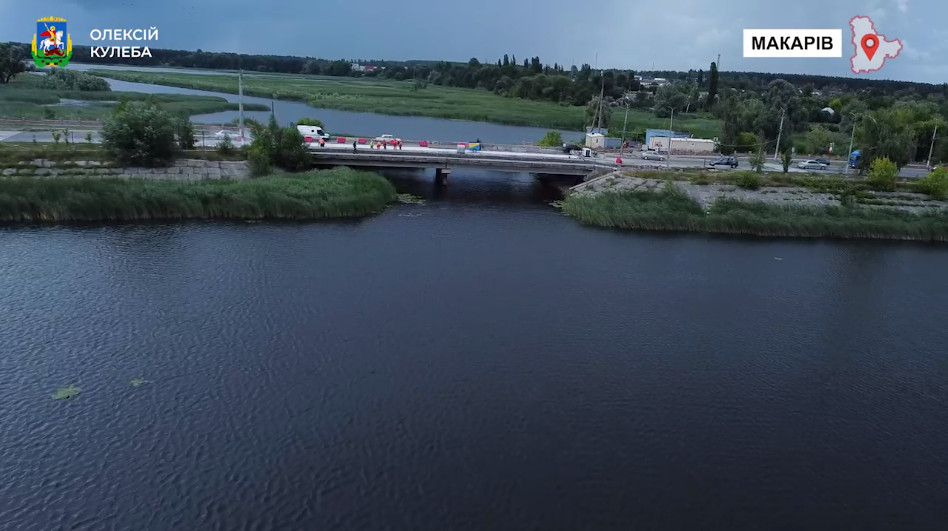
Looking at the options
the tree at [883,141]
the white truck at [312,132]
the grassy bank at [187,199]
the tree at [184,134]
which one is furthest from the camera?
the white truck at [312,132]

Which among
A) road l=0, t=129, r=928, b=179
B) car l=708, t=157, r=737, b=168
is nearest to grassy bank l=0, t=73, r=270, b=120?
road l=0, t=129, r=928, b=179

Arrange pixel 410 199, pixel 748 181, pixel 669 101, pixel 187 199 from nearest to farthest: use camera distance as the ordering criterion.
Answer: pixel 187 199 < pixel 748 181 < pixel 410 199 < pixel 669 101

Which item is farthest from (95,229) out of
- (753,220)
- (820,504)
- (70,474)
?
(753,220)

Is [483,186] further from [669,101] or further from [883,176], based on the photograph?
[669,101]

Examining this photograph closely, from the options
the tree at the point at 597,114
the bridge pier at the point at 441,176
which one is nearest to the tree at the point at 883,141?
the tree at the point at 597,114

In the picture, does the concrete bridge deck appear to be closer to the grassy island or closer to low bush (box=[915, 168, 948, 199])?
the grassy island

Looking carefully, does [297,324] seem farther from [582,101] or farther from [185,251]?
[582,101]

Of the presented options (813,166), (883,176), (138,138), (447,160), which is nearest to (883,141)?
(813,166)

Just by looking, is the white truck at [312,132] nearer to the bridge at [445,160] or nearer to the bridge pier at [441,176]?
the bridge at [445,160]
